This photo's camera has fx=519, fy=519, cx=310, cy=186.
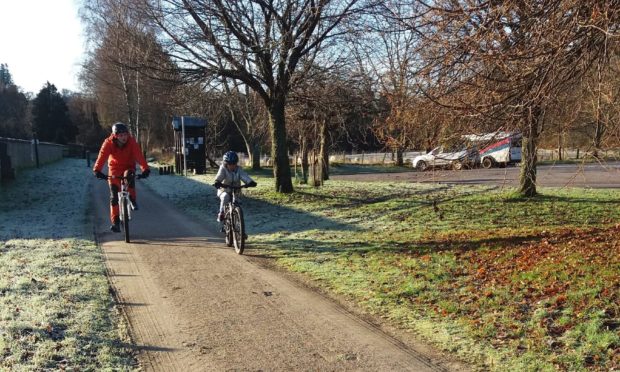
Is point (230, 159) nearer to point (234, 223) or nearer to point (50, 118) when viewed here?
point (234, 223)

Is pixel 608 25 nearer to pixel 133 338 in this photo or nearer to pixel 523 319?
pixel 523 319

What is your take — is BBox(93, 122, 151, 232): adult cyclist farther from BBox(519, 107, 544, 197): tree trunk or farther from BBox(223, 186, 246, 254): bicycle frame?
BBox(519, 107, 544, 197): tree trunk

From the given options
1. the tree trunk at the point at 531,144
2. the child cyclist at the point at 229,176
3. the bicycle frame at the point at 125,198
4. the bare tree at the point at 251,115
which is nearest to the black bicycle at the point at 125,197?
the bicycle frame at the point at 125,198

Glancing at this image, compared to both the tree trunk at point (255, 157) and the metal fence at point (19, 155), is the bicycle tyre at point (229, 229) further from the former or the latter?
the tree trunk at point (255, 157)

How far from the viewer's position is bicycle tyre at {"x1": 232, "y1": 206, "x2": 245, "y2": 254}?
8.44 meters

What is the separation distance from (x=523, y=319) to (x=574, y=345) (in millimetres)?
690

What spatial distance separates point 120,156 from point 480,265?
→ 21.3 ft

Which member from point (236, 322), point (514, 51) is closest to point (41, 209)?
point (236, 322)

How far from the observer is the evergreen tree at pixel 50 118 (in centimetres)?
7481

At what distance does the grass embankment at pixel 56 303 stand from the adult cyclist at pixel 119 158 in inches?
39.4

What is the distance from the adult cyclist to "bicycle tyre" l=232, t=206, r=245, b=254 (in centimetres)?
186

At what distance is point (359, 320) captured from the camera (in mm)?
5320

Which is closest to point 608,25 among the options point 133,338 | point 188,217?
point 133,338

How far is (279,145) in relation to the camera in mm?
16391
